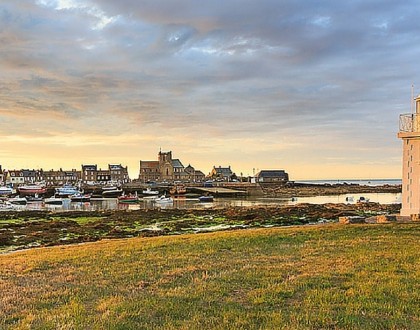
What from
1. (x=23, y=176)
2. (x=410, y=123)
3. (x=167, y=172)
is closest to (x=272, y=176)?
(x=167, y=172)

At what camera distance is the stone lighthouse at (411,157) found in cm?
2345

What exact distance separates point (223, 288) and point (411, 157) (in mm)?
18135

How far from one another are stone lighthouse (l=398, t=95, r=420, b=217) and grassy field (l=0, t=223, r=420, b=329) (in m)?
9.31

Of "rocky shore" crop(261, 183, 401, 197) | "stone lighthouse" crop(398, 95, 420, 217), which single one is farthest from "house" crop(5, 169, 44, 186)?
"stone lighthouse" crop(398, 95, 420, 217)

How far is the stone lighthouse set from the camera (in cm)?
2345

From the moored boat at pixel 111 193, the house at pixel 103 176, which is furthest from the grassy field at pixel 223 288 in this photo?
the house at pixel 103 176

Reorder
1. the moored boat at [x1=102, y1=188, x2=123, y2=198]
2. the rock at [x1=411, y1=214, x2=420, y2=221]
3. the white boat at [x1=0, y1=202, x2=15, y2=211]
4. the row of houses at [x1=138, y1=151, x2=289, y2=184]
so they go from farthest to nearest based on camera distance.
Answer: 1. the row of houses at [x1=138, y1=151, x2=289, y2=184]
2. the moored boat at [x1=102, y1=188, x2=123, y2=198]
3. the white boat at [x1=0, y1=202, x2=15, y2=211]
4. the rock at [x1=411, y1=214, x2=420, y2=221]

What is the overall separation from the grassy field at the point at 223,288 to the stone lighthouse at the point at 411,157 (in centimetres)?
931

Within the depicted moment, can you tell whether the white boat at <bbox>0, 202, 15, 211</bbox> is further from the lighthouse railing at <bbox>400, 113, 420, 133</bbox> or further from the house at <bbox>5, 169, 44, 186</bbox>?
the house at <bbox>5, 169, 44, 186</bbox>

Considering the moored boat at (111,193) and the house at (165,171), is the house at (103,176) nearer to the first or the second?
the house at (165,171)

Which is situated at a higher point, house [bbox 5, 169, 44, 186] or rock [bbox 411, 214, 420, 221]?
house [bbox 5, 169, 44, 186]

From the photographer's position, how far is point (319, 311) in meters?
7.55

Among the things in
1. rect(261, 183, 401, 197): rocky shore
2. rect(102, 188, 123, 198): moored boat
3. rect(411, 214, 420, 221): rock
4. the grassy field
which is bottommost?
rect(261, 183, 401, 197): rocky shore

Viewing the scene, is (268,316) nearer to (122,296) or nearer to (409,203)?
(122,296)
